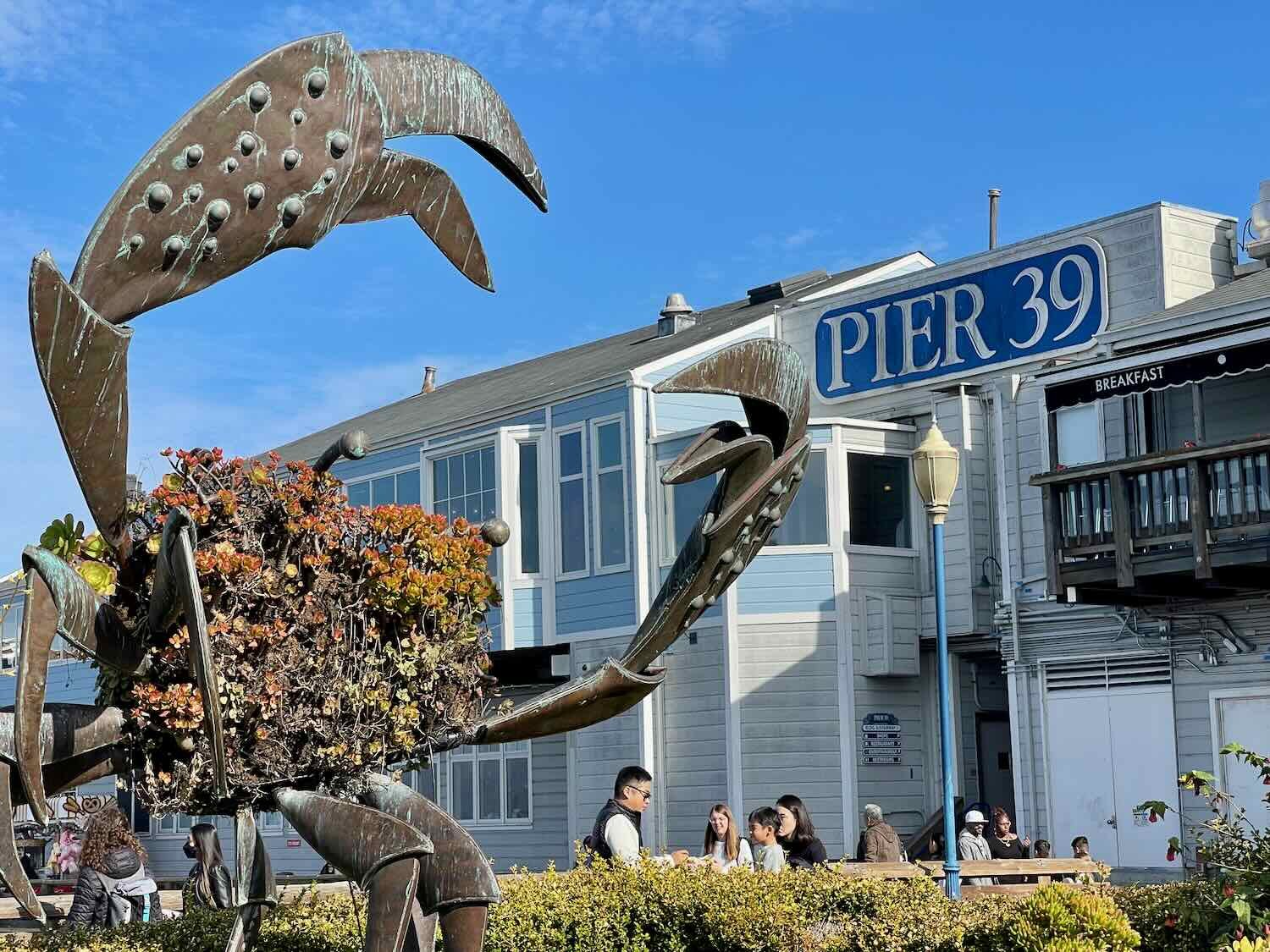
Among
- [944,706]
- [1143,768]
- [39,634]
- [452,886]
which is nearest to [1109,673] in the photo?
[1143,768]

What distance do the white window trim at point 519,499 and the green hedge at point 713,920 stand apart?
46.5 ft

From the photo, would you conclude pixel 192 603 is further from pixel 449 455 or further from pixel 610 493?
pixel 449 455

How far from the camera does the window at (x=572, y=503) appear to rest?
23.3 metres

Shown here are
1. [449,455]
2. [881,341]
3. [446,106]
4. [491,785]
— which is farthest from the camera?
[449,455]

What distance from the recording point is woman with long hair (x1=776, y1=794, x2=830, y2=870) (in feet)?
34.2

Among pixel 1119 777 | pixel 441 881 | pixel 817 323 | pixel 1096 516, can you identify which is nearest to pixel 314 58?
pixel 441 881

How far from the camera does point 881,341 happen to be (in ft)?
73.7

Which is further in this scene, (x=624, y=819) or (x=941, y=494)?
(x=941, y=494)

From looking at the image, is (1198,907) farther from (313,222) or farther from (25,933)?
(25,933)

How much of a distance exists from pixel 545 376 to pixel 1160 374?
1183 cm

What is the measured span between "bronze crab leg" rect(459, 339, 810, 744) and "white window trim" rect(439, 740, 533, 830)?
57.4 ft

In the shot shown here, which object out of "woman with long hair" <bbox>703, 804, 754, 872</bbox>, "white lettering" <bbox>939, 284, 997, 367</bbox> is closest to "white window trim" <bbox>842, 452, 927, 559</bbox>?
"white lettering" <bbox>939, 284, 997, 367</bbox>

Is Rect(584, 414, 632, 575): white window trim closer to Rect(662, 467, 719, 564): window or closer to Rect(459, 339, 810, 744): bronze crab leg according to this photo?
Rect(662, 467, 719, 564): window

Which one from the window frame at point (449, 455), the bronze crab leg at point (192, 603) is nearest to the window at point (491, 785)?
the window frame at point (449, 455)
